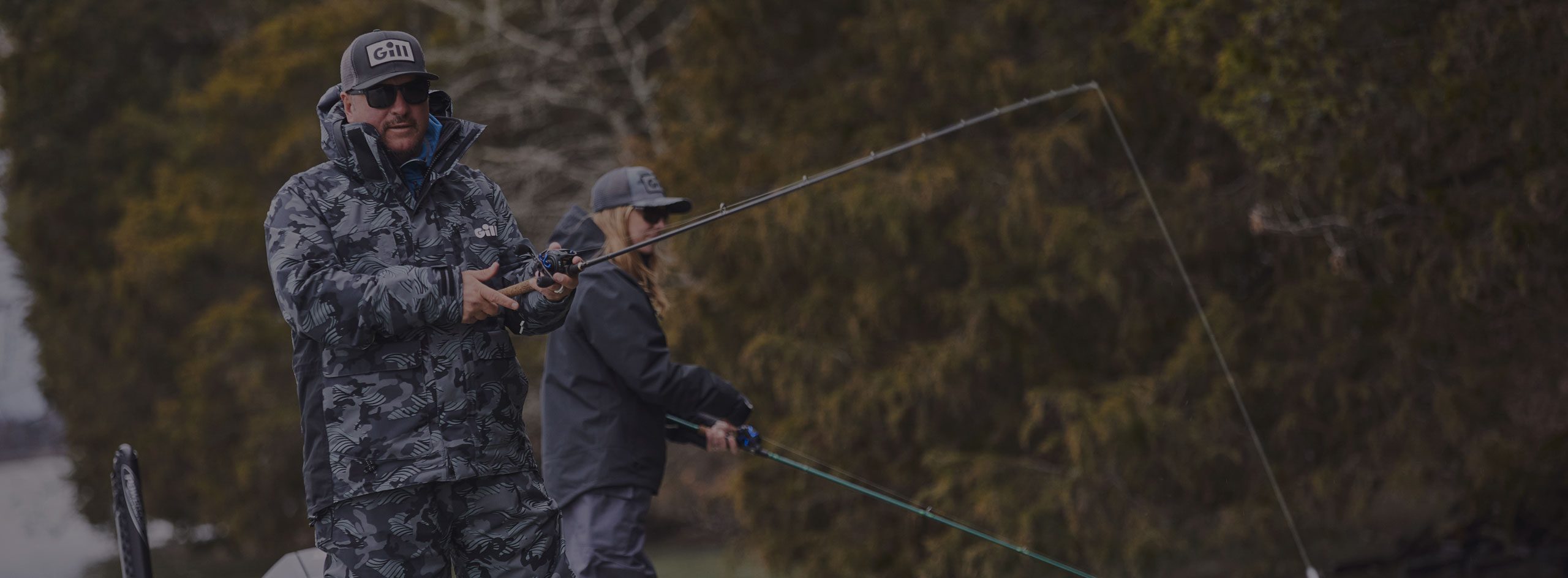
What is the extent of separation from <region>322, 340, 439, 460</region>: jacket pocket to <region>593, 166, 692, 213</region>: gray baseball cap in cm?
161

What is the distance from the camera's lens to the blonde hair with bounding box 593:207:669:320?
4.23 meters

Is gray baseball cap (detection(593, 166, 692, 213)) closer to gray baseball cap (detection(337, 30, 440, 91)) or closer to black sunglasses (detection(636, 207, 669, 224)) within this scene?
black sunglasses (detection(636, 207, 669, 224))

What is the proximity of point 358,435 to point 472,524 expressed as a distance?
28 centimetres

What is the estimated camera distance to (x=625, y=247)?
4250 mm

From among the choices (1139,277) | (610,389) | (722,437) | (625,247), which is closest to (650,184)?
(625,247)

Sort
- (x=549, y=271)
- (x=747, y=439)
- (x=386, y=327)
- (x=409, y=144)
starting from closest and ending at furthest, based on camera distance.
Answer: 1. (x=386, y=327)
2. (x=549, y=271)
3. (x=409, y=144)
4. (x=747, y=439)

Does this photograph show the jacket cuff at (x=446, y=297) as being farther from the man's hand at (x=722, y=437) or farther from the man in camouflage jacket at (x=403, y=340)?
the man's hand at (x=722, y=437)

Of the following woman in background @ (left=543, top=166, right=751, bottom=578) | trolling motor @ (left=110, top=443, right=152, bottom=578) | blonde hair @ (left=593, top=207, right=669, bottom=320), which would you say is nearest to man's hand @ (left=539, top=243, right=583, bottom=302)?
trolling motor @ (left=110, top=443, right=152, bottom=578)

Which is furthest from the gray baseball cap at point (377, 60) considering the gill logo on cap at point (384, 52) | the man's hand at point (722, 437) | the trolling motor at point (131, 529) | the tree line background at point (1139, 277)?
the tree line background at point (1139, 277)

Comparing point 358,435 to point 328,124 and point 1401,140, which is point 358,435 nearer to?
point 328,124

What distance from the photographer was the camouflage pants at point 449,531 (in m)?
2.70

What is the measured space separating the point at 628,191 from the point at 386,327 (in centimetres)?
172

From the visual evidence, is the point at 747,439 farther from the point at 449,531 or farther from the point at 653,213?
the point at 449,531

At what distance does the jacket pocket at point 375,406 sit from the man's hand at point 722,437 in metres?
1.64
